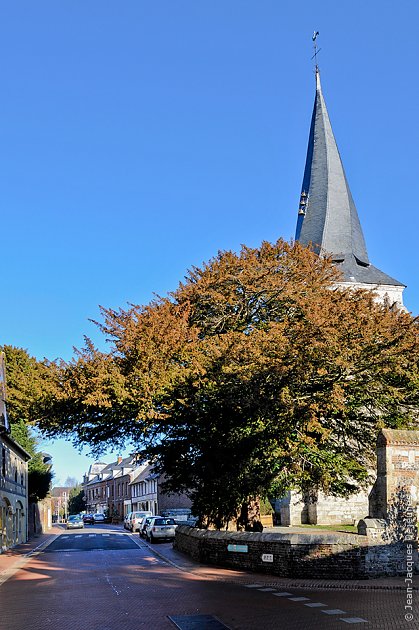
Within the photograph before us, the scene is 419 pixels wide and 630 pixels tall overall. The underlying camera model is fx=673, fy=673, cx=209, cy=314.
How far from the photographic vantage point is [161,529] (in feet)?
112

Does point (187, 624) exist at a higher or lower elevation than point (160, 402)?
lower

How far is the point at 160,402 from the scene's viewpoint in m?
21.7

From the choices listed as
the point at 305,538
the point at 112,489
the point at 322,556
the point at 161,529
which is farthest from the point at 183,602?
the point at 112,489

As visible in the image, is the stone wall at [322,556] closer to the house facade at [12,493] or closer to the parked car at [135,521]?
the house facade at [12,493]

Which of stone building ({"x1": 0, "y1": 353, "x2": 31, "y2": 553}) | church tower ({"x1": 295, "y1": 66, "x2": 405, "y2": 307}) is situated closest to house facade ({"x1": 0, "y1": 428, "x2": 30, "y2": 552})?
stone building ({"x1": 0, "y1": 353, "x2": 31, "y2": 553})

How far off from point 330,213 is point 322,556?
35.5m

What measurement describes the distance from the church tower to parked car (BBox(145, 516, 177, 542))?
20.6m

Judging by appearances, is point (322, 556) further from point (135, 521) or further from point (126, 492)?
point (126, 492)

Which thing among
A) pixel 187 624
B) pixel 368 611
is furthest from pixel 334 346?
pixel 187 624

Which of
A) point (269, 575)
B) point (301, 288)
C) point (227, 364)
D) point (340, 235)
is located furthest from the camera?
point (340, 235)

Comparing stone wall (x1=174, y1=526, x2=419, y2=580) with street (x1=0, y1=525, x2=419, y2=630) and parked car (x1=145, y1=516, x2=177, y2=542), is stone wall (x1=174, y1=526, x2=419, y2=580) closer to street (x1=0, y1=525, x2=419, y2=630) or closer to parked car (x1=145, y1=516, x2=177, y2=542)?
street (x1=0, y1=525, x2=419, y2=630)

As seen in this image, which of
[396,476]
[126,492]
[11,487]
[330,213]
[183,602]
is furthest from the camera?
[126,492]

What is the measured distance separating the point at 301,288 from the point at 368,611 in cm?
1460

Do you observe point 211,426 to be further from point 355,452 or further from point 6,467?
Answer: point 6,467
